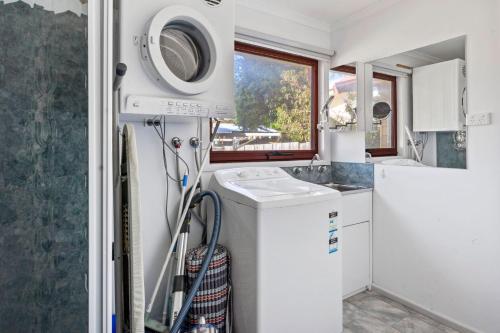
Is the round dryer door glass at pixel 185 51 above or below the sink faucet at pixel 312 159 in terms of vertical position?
above

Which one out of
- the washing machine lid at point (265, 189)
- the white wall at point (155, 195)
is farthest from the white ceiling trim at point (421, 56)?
the white wall at point (155, 195)

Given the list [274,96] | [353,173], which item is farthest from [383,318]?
[274,96]

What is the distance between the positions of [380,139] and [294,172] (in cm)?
81

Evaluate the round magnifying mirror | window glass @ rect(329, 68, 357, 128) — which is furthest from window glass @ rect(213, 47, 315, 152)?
the round magnifying mirror

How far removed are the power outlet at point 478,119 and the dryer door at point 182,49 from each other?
1.70 m

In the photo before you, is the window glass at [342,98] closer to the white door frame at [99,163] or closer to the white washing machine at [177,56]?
the white washing machine at [177,56]

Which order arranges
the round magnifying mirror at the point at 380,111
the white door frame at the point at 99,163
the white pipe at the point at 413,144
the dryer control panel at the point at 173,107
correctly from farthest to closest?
1. the round magnifying mirror at the point at 380,111
2. the white pipe at the point at 413,144
3. the dryer control panel at the point at 173,107
4. the white door frame at the point at 99,163

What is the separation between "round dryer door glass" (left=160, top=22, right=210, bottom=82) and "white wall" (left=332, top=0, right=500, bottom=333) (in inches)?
62.3

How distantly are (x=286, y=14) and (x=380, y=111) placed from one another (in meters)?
1.20

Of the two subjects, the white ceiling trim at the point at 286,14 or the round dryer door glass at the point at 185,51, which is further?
the white ceiling trim at the point at 286,14

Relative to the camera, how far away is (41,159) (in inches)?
40.1

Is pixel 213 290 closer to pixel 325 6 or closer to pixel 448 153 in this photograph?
pixel 448 153

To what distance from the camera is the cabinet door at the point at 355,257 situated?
244 cm

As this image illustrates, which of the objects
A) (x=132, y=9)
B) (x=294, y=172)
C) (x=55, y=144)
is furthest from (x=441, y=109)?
(x=55, y=144)
